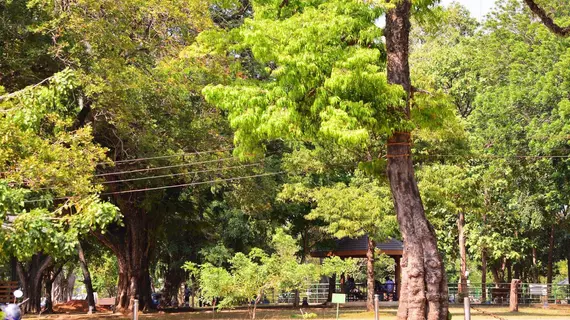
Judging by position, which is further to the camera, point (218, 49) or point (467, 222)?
point (467, 222)

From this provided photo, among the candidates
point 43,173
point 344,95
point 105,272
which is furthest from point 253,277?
point 105,272

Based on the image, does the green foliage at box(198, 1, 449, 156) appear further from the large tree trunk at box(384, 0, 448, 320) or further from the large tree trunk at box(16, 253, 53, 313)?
the large tree trunk at box(16, 253, 53, 313)

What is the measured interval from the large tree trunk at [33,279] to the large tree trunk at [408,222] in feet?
86.0

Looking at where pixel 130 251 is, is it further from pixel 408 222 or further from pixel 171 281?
pixel 408 222

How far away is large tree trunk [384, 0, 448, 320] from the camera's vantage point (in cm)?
1606

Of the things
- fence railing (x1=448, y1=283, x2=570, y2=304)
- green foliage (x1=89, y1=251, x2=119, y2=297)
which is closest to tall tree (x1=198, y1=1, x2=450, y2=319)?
fence railing (x1=448, y1=283, x2=570, y2=304)

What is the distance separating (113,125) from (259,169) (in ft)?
20.3

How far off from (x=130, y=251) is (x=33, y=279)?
8.80m

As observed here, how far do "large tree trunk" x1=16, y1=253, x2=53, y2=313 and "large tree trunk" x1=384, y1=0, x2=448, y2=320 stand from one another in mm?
26221

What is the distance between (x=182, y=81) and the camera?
2347 cm

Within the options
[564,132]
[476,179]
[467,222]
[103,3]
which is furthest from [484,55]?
[103,3]

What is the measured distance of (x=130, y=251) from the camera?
3294 centimetres

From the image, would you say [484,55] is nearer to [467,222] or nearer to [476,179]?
[476,179]

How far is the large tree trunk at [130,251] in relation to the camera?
1268 inches
